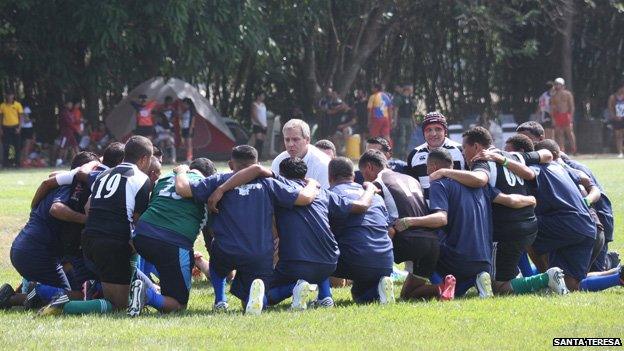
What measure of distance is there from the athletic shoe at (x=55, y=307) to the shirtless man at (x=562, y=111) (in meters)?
23.9

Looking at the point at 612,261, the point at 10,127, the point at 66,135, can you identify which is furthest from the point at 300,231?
the point at 66,135

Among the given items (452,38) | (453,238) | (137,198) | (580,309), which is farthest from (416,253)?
(452,38)

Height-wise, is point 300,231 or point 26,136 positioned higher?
point 300,231

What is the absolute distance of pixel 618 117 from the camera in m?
33.9

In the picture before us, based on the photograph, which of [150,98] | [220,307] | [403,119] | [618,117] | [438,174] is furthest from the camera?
[403,119]

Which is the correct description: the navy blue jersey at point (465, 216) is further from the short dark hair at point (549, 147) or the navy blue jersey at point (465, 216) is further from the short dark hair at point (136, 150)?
the short dark hair at point (136, 150)

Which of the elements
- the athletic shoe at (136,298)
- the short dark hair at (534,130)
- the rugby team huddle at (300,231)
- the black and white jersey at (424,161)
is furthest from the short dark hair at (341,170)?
the short dark hair at (534,130)

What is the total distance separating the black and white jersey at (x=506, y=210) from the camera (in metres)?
11.0

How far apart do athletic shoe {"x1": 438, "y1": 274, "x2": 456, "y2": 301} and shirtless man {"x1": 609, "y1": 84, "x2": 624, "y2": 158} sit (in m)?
23.4

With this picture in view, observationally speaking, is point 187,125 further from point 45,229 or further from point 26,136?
point 45,229

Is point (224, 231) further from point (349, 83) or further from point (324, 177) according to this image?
point (349, 83)

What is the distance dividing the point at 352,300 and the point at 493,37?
27.4 metres

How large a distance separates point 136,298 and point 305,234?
149 centimetres

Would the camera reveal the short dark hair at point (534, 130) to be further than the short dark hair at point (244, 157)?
Yes
